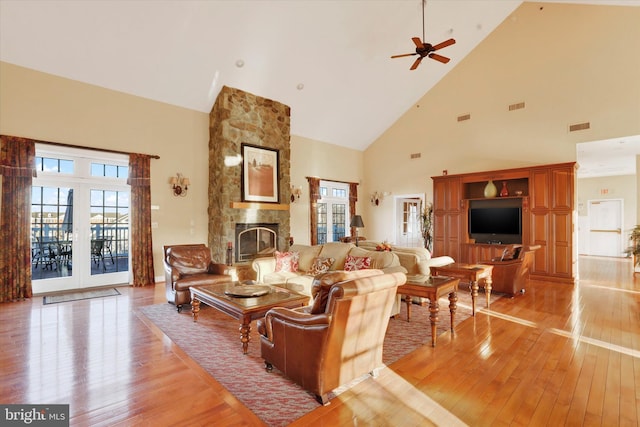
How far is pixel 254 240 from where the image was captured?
7523mm

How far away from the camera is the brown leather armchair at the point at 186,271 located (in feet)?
14.9

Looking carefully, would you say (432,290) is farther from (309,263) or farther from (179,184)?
(179,184)

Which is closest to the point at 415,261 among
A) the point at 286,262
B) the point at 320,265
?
the point at 320,265

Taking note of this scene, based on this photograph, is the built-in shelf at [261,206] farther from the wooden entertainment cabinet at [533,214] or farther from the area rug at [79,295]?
the wooden entertainment cabinet at [533,214]

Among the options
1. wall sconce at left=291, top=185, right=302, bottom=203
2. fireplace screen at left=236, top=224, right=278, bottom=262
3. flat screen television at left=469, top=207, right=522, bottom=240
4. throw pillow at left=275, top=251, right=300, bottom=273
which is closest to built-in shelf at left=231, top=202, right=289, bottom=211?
fireplace screen at left=236, top=224, right=278, bottom=262

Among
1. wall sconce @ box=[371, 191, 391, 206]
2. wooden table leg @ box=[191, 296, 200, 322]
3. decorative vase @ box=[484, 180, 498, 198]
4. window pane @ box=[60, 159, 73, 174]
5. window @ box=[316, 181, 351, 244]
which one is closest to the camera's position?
wooden table leg @ box=[191, 296, 200, 322]

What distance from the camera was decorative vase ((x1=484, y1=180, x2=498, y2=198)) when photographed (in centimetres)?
770

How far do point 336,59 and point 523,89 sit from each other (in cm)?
455

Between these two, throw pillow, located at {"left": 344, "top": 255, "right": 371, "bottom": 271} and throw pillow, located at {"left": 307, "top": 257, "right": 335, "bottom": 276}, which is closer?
throw pillow, located at {"left": 344, "top": 255, "right": 371, "bottom": 271}

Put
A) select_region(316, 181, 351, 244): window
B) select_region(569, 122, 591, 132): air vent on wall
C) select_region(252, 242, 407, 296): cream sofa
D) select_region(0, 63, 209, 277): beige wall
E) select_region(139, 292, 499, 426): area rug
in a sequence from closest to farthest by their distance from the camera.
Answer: select_region(139, 292, 499, 426): area rug < select_region(252, 242, 407, 296): cream sofa < select_region(0, 63, 209, 277): beige wall < select_region(569, 122, 591, 132): air vent on wall < select_region(316, 181, 351, 244): window

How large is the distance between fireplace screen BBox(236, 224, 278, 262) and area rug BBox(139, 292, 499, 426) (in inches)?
99.2

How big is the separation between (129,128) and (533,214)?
8.87 metres

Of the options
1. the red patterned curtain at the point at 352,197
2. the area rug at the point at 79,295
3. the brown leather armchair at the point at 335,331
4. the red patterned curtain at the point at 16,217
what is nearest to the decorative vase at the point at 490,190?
the red patterned curtain at the point at 352,197

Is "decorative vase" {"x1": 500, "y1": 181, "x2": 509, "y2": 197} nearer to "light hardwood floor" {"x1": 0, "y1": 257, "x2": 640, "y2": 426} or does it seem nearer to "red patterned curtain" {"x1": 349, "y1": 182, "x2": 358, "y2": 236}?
"light hardwood floor" {"x1": 0, "y1": 257, "x2": 640, "y2": 426}
